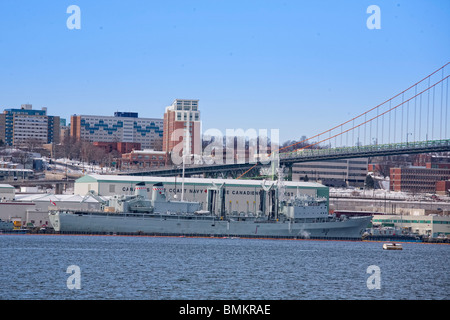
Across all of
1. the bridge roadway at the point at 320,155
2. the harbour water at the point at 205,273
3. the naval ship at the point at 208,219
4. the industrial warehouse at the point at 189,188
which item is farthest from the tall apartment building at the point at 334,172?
the harbour water at the point at 205,273

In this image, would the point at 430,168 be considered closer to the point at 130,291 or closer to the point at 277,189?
the point at 277,189

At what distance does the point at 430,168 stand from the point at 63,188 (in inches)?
3165

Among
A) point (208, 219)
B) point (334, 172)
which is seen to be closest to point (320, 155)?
point (208, 219)

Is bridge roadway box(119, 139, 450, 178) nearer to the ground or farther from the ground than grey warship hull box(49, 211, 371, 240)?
farther from the ground

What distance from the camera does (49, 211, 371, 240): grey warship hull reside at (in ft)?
240

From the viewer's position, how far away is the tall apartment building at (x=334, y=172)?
164250mm

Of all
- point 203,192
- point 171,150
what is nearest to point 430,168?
point 171,150

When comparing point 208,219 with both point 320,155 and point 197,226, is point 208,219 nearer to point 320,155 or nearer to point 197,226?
point 197,226

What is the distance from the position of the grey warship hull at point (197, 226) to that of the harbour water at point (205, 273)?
13.0 m

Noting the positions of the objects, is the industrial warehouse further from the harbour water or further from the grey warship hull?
the harbour water

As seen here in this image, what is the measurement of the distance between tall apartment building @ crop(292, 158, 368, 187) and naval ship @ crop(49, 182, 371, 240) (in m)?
79.7

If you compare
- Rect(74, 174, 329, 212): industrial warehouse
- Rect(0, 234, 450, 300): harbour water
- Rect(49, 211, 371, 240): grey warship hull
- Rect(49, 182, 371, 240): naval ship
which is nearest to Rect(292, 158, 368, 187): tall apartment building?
Rect(74, 174, 329, 212): industrial warehouse

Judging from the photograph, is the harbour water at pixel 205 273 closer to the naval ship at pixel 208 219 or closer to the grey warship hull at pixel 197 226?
the grey warship hull at pixel 197 226
